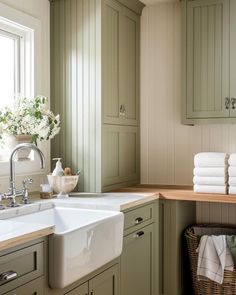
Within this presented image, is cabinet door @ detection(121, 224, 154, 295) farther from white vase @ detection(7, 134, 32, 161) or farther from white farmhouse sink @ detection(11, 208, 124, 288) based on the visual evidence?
white vase @ detection(7, 134, 32, 161)

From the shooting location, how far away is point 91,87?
3035 mm

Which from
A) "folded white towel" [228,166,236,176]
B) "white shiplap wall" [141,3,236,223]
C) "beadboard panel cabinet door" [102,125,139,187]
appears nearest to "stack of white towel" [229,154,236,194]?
"folded white towel" [228,166,236,176]

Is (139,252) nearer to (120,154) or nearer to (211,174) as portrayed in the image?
(211,174)

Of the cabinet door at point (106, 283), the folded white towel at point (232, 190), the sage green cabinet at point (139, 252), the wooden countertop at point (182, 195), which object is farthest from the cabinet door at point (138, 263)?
the folded white towel at point (232, 190)

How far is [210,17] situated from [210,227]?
163 cm

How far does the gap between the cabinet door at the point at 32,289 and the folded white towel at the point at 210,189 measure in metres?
1.54

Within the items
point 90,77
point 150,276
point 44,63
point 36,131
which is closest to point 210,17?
point 90,77

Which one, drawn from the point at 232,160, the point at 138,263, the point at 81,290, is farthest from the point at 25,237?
the point at 232,160

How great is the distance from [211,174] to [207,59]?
898 mm

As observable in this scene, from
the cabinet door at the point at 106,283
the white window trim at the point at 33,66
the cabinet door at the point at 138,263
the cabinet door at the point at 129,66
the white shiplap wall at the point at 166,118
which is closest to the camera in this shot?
the cabinet door at the point at 106,283

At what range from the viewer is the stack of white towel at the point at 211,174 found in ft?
9.61

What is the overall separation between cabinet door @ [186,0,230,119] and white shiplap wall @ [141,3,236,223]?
250 mm

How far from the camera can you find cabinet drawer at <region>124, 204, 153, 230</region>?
254 cm

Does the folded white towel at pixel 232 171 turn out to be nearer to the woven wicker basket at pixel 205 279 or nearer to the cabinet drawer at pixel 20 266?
the woven wicker basket at pixel 205 279
